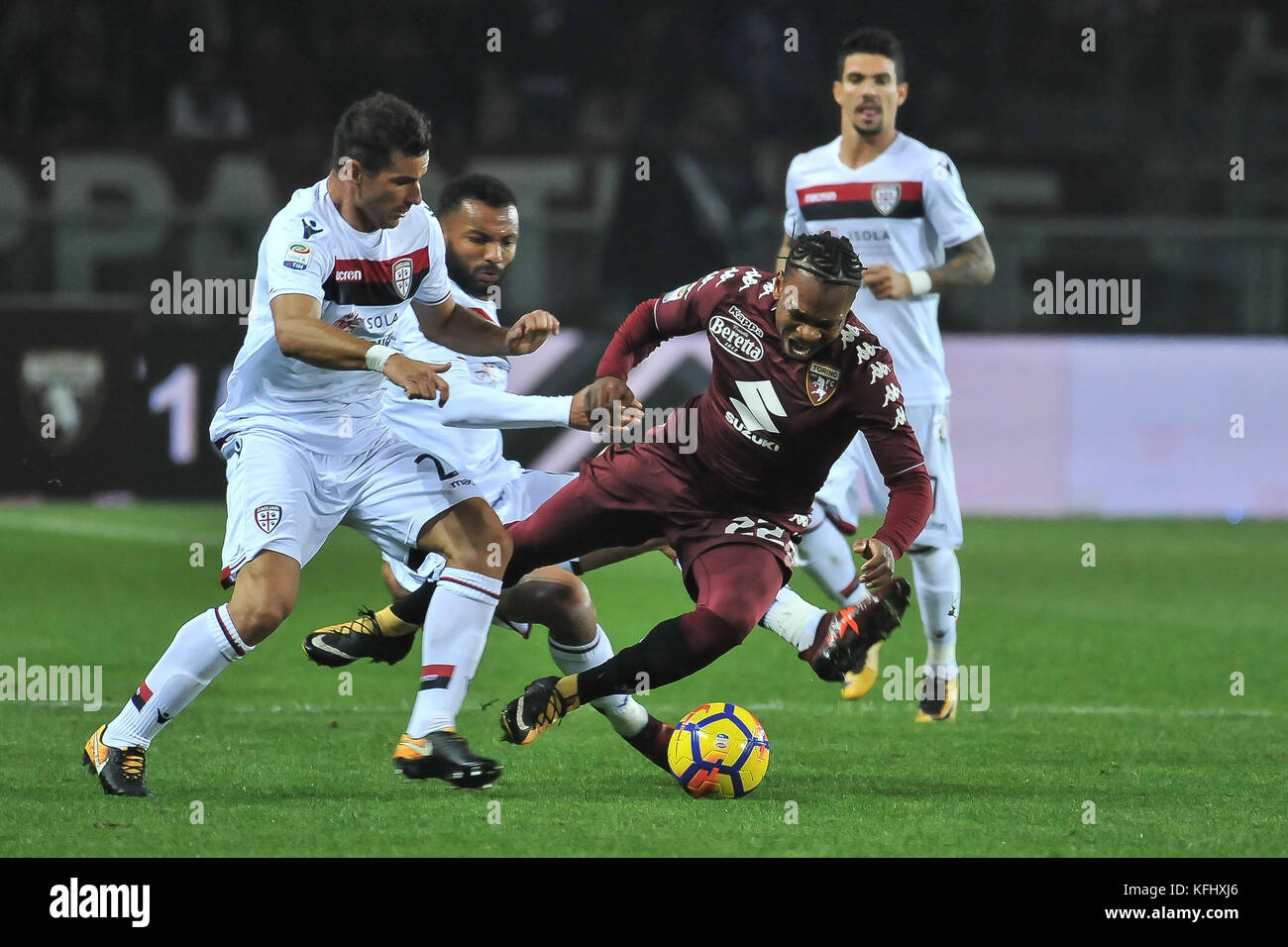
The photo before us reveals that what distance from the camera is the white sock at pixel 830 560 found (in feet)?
24.7

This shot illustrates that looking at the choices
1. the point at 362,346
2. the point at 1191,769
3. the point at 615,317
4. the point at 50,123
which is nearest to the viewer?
the point at 362,346

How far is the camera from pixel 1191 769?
6.03 meters

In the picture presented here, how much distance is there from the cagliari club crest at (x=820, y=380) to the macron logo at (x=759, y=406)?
111mm

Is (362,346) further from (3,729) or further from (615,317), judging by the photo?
(615,317)

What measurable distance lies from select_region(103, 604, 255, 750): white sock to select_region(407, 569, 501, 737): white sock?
0.57 metres

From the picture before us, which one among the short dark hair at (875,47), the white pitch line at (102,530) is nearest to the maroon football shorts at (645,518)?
the short dark hair at (875,47)

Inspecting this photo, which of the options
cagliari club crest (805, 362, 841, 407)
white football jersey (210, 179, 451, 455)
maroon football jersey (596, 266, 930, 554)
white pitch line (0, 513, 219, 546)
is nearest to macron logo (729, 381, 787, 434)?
maroon football jersey (596, 266, 930, 554)

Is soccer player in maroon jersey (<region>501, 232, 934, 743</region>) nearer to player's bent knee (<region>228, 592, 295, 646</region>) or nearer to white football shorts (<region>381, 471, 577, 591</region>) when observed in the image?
white football shorts (<region>381, 471, 577, 591</region>)

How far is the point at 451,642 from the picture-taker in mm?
5578

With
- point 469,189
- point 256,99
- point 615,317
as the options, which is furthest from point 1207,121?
point 469,189

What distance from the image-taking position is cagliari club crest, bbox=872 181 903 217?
7438 mm

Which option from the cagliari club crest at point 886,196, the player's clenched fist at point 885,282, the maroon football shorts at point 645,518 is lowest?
the maroon football shorts at point 645,518

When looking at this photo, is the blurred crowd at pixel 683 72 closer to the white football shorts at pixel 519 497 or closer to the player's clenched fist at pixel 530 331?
the white football shorts at pixel 519 497

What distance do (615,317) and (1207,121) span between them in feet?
23.7
